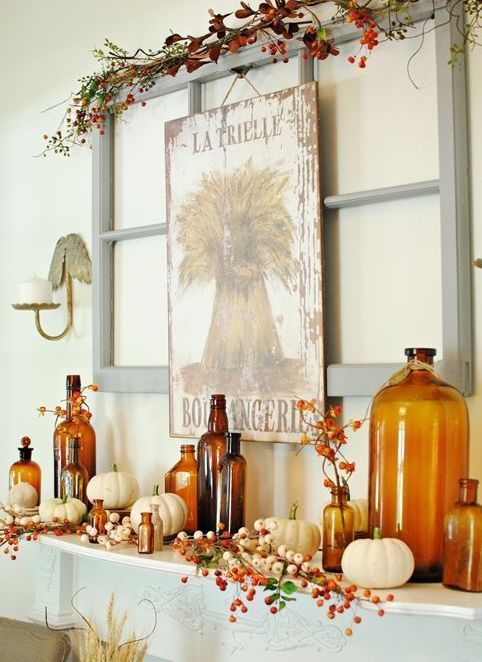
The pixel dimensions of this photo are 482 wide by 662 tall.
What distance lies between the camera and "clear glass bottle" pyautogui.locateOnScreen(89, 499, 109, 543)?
6.25ft

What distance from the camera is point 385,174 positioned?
179 centimetres

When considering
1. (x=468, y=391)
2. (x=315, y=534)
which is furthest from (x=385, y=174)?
(x=315, y=534)

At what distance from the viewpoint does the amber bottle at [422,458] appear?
1.52 meters

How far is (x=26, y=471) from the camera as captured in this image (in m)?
2.26

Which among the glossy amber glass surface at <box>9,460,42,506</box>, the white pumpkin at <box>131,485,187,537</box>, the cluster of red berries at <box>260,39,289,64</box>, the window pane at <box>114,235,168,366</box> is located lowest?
the white pumpkin at <box>131,485,187,537</box>

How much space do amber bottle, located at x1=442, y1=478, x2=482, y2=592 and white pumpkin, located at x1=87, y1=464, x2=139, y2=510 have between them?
839 millimetres

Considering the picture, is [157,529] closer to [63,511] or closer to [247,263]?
[63,511]

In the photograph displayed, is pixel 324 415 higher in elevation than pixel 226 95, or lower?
lower

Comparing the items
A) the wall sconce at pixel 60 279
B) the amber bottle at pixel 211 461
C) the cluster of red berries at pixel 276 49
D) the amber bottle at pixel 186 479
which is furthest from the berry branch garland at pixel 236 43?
the amber bottle at pixel 186 479

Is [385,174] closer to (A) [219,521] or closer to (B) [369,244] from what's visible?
(B) [369,244]

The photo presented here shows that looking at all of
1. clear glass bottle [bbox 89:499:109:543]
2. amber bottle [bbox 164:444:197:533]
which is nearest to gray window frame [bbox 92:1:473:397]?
amber bottle [bbox 164:444:197:533]

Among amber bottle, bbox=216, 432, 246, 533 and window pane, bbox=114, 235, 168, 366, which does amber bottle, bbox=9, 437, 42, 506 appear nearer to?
window pane, bbox=114, 235, 168, 366

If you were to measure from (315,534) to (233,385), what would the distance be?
0.43 metres

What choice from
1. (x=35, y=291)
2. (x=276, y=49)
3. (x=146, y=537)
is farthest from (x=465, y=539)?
(x=35, y=291)
